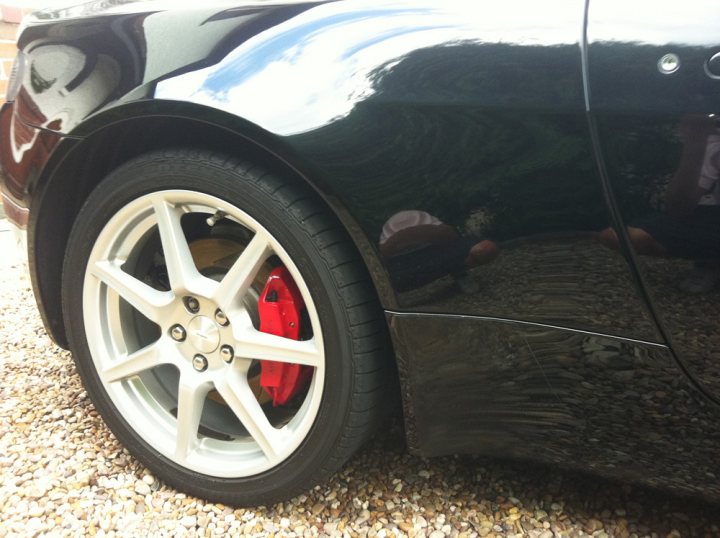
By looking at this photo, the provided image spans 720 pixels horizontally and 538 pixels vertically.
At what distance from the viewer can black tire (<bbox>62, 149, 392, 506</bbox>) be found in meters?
1.37

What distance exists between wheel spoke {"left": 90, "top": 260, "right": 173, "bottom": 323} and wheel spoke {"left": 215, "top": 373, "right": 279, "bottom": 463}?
0.82 ft

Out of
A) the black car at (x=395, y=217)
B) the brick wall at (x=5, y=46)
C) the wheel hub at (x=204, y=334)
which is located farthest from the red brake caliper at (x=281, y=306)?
the brick wall at (x=5, y=46)

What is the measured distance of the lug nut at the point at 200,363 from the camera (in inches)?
63.8

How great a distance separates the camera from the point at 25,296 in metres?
3.30

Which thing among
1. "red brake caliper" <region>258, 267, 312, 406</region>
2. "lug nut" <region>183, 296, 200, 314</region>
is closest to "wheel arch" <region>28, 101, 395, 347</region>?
"red brake caliper" <region>258, 267, 312, 406</region>

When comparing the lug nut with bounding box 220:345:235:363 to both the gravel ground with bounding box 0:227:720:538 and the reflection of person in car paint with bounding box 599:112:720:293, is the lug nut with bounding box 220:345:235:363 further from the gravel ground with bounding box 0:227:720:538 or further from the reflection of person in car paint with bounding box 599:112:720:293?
the reflection of person in car paint with bounding box 599:112:720:293

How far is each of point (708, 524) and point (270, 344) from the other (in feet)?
3.64

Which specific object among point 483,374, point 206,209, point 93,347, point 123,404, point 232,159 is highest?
point 232,159

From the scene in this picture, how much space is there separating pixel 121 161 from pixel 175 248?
29cm

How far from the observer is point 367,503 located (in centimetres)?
170

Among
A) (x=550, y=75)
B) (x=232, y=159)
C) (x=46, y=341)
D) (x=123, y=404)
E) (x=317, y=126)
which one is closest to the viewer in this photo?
(x=550, y=75)

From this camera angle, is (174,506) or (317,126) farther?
(174,506)

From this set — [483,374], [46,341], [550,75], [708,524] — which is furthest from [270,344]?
[46,341]

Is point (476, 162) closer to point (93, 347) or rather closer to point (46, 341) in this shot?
point (93, 347)
